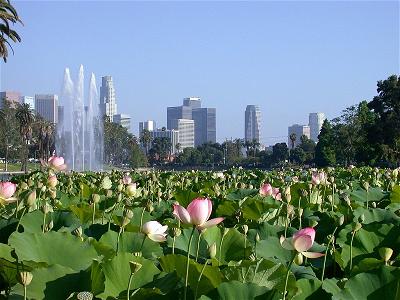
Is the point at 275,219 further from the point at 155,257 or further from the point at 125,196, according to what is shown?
the point at 155,257

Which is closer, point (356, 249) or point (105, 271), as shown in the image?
point (105, 271)

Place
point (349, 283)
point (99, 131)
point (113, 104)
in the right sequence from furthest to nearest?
point (113, 104), point (99, 131), point (349, 283)

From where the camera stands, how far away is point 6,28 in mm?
21672

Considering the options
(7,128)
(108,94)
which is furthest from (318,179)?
(108,94)

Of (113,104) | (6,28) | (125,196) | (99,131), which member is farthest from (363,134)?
(113,104)

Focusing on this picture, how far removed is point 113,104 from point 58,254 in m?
199

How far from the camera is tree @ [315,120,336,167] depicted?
64.1m

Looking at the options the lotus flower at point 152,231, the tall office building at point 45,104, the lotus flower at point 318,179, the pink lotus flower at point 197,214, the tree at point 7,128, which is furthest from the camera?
the tall office building at point 45,104

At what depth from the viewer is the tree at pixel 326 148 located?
210 ft

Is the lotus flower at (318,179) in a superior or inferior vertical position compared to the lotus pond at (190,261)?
superior

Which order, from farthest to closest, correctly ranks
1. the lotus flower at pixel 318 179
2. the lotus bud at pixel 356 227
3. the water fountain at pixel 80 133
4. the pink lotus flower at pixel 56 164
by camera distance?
the water fountain at pixel 80 133 < the lotus flower at pixel 318 179 < the pink lotus flower at pixel 56 164 < the lotus bud at pixel 356 227

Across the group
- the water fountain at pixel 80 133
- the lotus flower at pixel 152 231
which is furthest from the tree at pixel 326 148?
the lotus flower at pixel 152 231

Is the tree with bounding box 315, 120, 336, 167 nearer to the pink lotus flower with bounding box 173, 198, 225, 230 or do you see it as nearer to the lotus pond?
the lotus pond

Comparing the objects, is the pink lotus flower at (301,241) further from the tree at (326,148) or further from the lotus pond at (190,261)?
the tree at (326,148)
